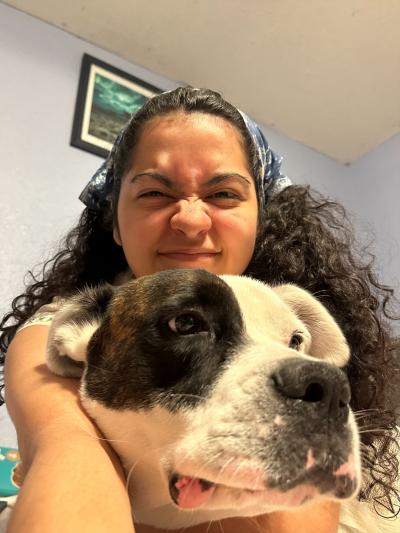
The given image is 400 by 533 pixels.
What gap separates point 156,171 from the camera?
55.5 inches

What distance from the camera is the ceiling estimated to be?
2.32 m

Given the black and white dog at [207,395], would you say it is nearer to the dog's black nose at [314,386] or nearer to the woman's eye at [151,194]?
the dog's black nose at [314,386]

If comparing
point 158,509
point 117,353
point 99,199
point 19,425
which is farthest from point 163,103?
point 158,509

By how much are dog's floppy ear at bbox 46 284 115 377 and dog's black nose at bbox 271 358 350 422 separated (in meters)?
0.48

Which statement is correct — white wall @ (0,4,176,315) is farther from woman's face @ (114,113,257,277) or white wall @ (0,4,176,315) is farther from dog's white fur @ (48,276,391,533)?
dog's white fur @ (48,276,391,533)

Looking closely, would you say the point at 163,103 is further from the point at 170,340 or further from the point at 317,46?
the point at 317,46

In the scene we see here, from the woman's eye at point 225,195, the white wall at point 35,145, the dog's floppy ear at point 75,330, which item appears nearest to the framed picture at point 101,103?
the white wall at point 35,145

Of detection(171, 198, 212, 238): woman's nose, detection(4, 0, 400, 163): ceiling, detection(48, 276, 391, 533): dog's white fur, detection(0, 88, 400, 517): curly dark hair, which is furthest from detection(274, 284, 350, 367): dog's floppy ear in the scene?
detection(4, 0, 400, 163): ceiling

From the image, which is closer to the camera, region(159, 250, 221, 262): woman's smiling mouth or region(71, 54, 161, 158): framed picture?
region(159, 250, 221, 262): woman's smiling mouth

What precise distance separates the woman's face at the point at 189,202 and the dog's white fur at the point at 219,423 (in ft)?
0.85

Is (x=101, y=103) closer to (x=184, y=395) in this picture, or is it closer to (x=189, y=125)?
(x=189, y=125)

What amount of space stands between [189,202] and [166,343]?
24.2 inches

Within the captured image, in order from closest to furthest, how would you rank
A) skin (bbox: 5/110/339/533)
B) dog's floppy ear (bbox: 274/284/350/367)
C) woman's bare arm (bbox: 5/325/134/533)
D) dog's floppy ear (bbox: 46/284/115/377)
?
woman's bare arm (bbox: 5/325/134/533) < skin (bbox: 5/110/339/533) < dog's floppy ear (bbox: 46/284/115/377) < dog's floppy ear (bbox: 274/284/350/367)

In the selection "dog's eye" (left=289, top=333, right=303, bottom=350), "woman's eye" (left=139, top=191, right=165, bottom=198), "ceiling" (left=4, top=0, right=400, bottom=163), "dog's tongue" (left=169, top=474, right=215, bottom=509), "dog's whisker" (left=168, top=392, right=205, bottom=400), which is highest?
"ceiling" (left=4, top=0, right=400, bottom=163)
